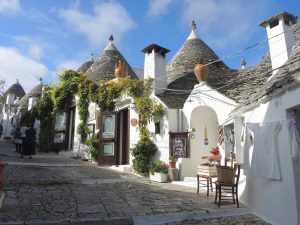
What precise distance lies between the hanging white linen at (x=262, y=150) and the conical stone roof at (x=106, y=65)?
1177 centimetres

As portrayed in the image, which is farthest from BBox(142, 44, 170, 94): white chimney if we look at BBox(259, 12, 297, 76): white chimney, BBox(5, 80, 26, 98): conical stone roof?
BBox(5, 80, 26, 98): conical stone roof

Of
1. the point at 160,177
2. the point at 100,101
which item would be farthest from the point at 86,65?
the point at 160,177

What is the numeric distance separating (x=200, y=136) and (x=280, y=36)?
15.5 ft

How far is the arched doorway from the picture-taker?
10.8 metres

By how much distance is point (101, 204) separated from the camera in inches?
247

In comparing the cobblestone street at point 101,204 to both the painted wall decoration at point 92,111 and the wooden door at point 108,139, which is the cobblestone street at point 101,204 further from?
the painted wall decoration at point 92,111

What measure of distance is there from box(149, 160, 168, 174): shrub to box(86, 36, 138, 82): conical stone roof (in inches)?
313

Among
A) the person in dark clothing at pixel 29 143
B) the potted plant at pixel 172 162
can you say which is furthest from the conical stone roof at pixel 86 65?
the potted plant at pixel 172 162

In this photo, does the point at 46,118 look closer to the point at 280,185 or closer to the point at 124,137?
the point at 124,137

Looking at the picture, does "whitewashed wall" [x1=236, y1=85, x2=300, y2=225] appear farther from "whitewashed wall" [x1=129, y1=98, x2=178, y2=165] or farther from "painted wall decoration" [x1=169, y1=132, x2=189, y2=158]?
"whitewashed wall" [x1=129, y1=98, x2=178, y2=165]

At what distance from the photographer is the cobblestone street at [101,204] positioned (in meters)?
5.36

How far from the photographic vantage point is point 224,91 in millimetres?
11188

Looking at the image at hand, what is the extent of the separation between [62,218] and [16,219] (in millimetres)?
773

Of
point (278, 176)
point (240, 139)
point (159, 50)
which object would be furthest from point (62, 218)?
point (159, 50)
